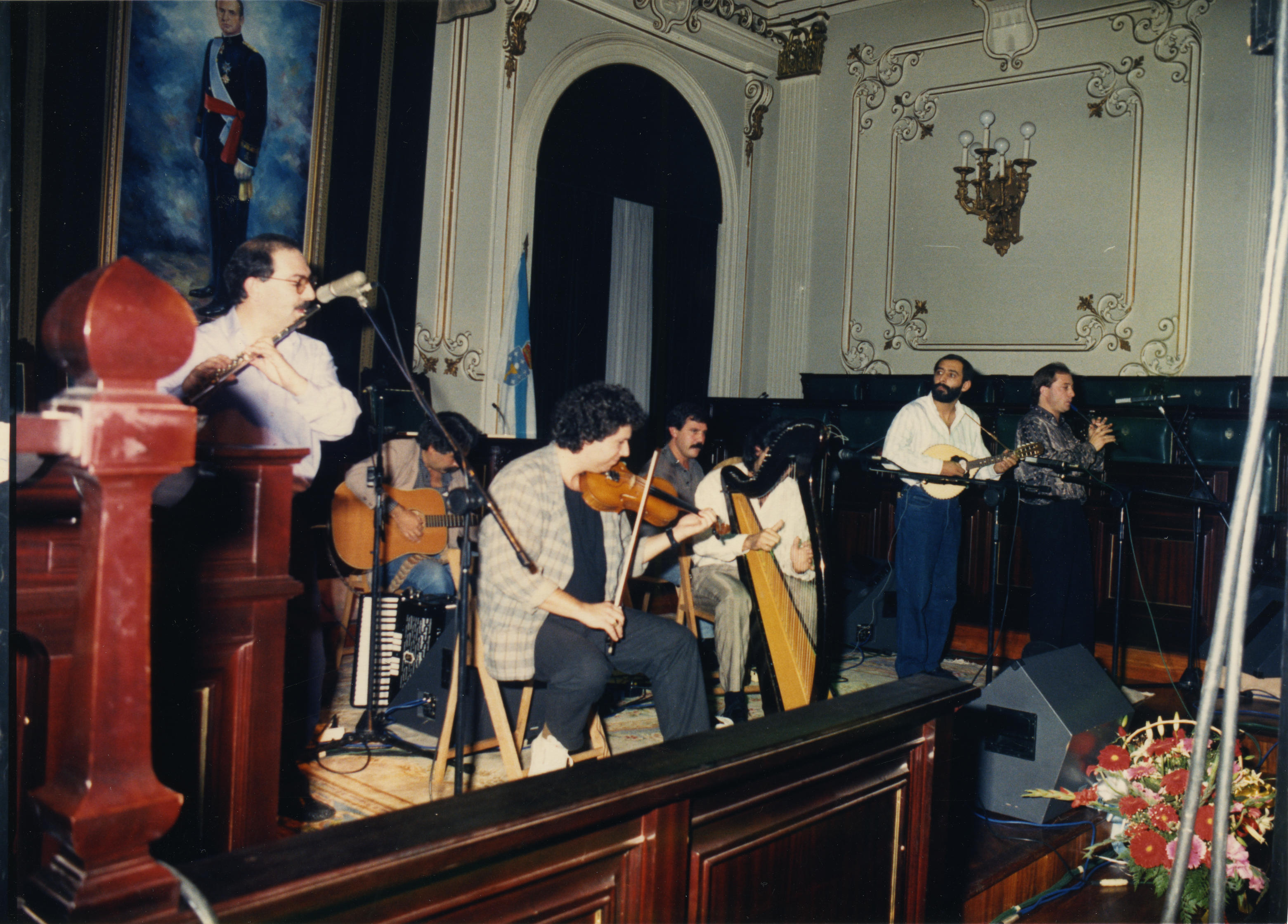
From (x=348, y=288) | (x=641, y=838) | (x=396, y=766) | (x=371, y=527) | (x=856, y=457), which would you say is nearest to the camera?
(x=641, y=838)

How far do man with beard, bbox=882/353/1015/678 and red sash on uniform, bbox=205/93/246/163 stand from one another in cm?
361

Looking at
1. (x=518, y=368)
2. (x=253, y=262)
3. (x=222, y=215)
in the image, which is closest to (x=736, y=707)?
(x=253, y=262)

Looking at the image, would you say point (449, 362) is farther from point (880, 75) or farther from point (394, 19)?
point (880, 75)

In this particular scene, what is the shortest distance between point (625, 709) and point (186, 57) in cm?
378

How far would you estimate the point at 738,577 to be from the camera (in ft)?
13.0

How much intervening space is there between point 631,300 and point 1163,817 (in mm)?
5837

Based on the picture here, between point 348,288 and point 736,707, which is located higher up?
point 348,288

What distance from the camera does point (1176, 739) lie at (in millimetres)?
2369

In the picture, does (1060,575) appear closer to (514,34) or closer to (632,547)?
(632,547)

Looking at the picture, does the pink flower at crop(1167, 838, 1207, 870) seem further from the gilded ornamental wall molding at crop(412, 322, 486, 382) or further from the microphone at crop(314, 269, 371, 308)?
the gilded ornamental wall molding at crop(412, 322, 486, 382)

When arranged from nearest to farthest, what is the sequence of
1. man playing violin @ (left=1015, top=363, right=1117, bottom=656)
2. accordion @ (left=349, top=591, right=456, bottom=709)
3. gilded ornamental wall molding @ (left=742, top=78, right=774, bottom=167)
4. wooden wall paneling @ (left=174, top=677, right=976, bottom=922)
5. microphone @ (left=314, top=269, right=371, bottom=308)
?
wooden wall paneling @ (left=174, top=677, right=976, bottom=922), microphone @ (left=314, top=269, right=371, bottom=308), accordion @ (left=349, top=591, right=456, bottom=709), man playing violin @ (left=1015, top=363, right=1117, bottom=656), gilded ornamental wall molding @ (left=742, top=78, right=774, bottom=167)

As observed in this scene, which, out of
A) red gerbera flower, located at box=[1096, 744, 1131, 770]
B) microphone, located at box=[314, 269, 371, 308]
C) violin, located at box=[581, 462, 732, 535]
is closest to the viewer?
microphone, located at box=[314, 269, 371, 308]

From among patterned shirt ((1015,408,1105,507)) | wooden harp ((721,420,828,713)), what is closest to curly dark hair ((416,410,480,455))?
wooden harp ((721,420,828,713))

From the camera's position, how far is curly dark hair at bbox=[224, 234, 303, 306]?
2510 mm
